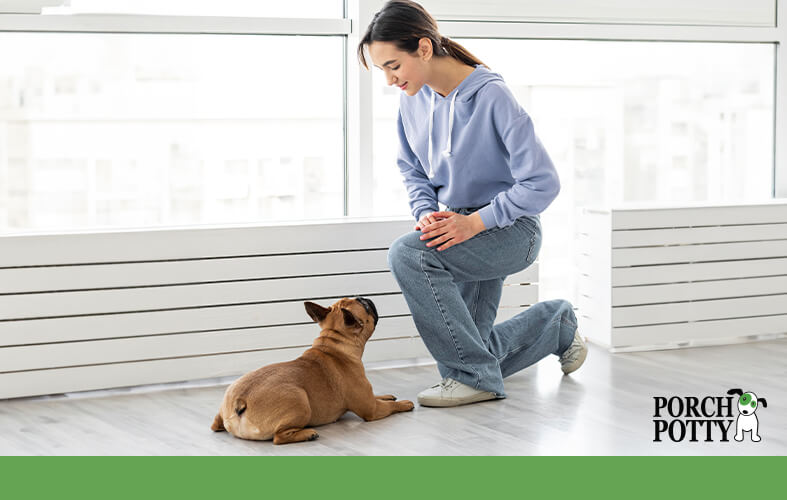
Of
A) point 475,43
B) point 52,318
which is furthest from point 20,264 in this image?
point 475,43

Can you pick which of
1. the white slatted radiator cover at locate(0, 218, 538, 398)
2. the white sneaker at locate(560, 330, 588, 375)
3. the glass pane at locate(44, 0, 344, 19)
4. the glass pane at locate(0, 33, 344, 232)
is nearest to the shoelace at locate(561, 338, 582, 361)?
the white sneaker at locate(560, 330, 588, 375)

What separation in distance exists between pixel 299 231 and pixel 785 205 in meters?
1.93

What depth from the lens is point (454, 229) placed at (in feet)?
8.96

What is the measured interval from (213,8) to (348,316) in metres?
1.50

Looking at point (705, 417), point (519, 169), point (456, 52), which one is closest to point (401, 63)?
point (456, 52)

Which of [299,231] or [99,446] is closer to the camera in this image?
[99,446]

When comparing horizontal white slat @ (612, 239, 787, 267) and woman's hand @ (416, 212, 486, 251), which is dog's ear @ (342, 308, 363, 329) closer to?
woman's hand @ (416, 212, 486, 251)

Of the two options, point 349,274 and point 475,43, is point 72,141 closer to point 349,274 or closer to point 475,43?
point 349,274

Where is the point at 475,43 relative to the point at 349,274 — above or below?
above

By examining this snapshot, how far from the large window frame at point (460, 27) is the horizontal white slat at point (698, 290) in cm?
74

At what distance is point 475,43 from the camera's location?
3.90 m

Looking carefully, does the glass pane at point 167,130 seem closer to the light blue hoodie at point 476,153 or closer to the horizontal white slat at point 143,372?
the horizontal white slat at point 143,372

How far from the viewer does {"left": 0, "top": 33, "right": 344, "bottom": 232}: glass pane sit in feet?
11.1

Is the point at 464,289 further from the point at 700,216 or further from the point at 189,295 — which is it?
the point at 700,216
